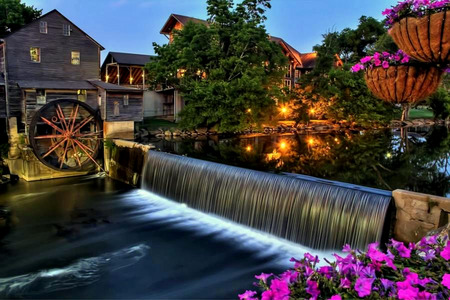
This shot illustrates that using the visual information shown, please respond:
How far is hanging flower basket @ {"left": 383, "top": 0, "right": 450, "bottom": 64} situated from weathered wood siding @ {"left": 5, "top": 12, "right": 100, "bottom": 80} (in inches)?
867

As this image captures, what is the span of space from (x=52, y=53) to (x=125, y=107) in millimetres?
5192

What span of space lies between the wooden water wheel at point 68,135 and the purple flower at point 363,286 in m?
18.1

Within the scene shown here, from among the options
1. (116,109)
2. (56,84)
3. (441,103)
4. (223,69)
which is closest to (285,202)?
(116,109)

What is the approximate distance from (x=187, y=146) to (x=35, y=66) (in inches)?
381

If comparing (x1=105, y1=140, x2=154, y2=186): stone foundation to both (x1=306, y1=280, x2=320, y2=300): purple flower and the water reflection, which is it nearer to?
the water reflection

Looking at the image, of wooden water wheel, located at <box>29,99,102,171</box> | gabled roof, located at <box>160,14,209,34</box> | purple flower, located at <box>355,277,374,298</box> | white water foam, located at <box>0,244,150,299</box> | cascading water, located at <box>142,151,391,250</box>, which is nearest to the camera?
purple flower, located at <box>355,277,374,298</box>

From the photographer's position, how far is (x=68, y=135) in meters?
19.1

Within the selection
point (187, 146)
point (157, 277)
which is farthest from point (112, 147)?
point (157, 277)

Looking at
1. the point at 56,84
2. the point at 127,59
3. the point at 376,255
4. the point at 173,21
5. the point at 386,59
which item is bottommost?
the point at 376,255

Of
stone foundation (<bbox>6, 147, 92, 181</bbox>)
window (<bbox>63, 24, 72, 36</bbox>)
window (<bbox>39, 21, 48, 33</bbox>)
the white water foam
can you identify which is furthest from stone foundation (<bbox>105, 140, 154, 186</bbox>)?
window (<bbox>39, 21, 48, 33</bbox>)

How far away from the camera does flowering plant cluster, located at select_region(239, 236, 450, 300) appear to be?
171 cm

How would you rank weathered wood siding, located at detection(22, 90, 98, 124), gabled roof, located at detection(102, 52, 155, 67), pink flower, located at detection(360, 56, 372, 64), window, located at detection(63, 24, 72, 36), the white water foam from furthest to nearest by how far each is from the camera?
1. gabled roof, located at detection(102, 52, 155, 67)
2. window, located at detection(63, 24, 72, 36)
3. weathered wood siding, located at detection(22, 90, 98, 124)
4. the white water foam
5. pink flower, located at detection(360, 56, 372, 64)

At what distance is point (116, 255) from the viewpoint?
9375 millimetres

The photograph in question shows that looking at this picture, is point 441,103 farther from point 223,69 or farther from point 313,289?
point 313,289
